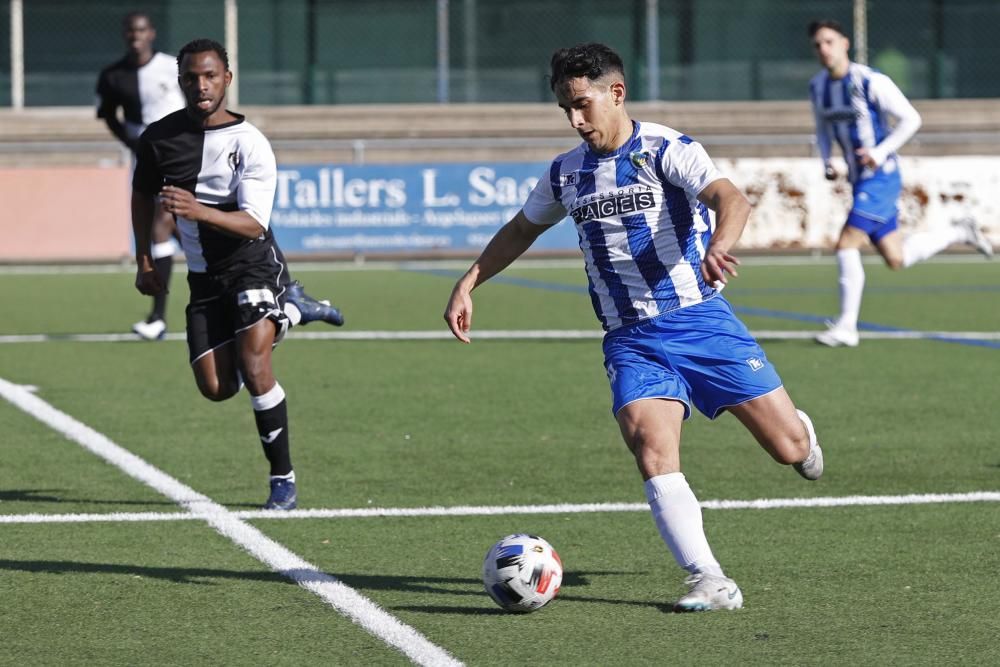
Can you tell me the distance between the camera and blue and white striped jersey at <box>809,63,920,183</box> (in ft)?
42.2

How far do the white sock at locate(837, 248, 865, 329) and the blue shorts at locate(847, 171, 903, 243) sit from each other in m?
0.23

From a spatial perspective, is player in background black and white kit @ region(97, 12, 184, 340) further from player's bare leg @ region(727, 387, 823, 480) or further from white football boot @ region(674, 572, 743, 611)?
white football boot @ region(674, 572, 743, 611)

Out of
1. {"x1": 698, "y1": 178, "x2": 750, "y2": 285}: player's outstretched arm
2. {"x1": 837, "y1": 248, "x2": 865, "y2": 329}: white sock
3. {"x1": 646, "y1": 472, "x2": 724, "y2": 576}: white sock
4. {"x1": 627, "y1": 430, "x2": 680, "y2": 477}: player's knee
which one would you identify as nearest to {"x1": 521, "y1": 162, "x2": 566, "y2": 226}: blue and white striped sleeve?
{"x1": 698, "y1": 178, "x2": 750, "y2": 285}: player's outstretched arm

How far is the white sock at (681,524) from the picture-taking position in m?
5.42

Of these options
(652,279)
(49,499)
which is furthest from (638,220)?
(49,499)

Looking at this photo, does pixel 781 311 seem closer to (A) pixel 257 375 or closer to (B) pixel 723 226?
(A) pixel 257 375

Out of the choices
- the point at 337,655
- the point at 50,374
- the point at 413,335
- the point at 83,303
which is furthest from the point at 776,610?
the point at 83,303

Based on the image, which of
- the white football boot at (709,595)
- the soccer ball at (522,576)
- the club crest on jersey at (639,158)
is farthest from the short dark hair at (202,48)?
the white football boot at (709,595)

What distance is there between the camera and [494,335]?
14.0m

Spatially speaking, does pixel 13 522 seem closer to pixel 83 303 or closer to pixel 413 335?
pixel 413 335

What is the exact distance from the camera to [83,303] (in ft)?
56.9

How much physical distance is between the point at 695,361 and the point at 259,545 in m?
1.76

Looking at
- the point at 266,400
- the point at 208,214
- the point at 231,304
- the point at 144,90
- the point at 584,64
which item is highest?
the point at 584,64

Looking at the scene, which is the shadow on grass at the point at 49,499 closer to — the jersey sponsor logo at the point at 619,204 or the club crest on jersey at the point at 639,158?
the jersey sponsor logo at the point at 619,204
